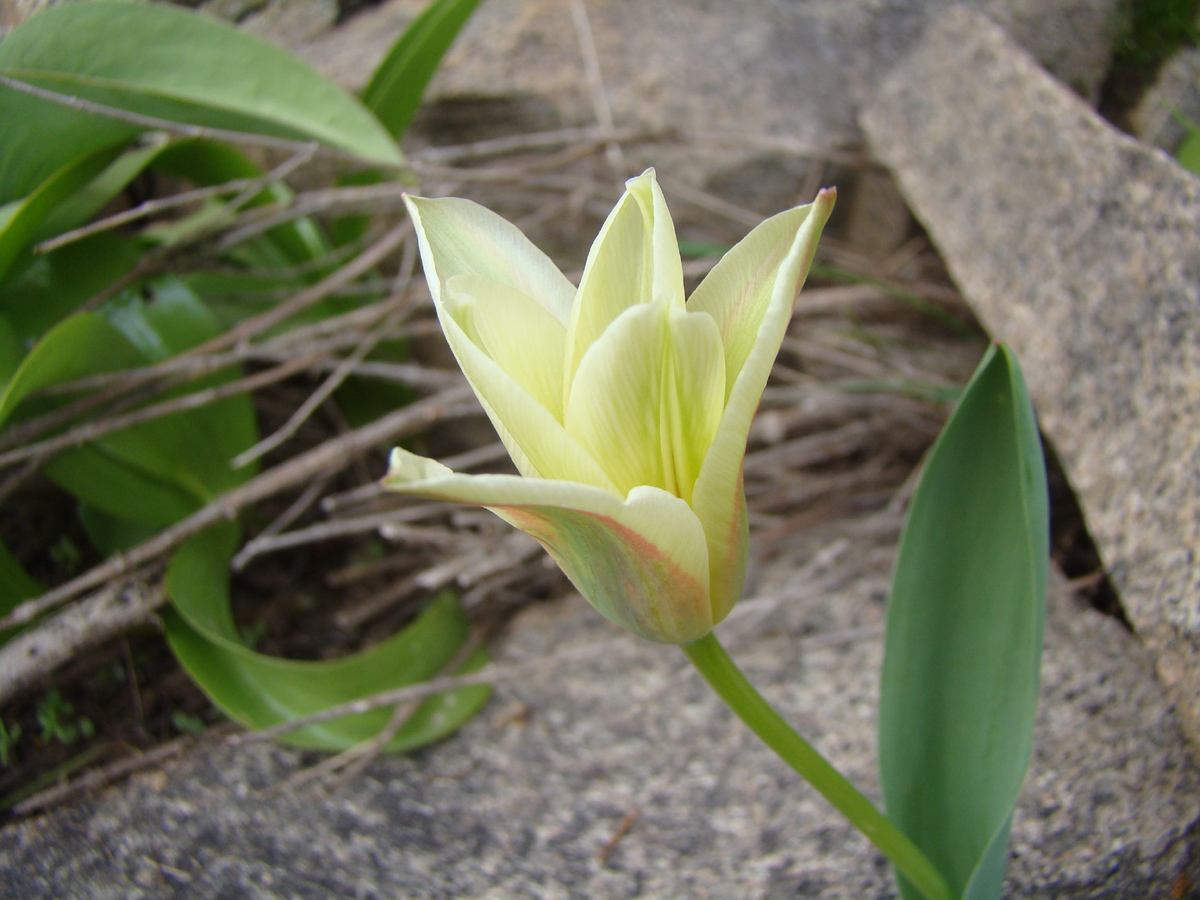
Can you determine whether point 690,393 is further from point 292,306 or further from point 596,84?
point 596,84

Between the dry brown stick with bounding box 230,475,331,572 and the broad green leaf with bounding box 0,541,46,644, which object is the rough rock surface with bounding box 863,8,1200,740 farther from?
the broad green leaf with bounding box 0,541,46,644

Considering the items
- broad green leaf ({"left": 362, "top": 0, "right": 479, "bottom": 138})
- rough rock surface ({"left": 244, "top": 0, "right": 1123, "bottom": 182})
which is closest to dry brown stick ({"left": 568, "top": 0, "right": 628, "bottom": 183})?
rough rock surface ({"left": 244, "top": 0, "right": 1123, "bottom": 182})

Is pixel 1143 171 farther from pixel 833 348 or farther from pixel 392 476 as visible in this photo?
pixel 392 476

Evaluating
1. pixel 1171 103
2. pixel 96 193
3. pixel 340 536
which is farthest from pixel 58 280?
pixel 1171 103

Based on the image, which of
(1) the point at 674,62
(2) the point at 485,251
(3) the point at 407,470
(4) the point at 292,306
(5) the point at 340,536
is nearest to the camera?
(3) the point at 407,470

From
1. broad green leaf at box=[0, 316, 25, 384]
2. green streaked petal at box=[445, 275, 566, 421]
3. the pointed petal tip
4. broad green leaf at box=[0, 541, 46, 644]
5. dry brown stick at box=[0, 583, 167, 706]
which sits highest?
green streaked petal at box=[445, 275, 566, 421]

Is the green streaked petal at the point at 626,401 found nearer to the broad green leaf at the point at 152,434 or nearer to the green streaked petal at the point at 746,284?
the green streaked petal at the point at 746,284

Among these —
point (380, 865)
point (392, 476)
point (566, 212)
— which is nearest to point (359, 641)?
point (380, 865)
